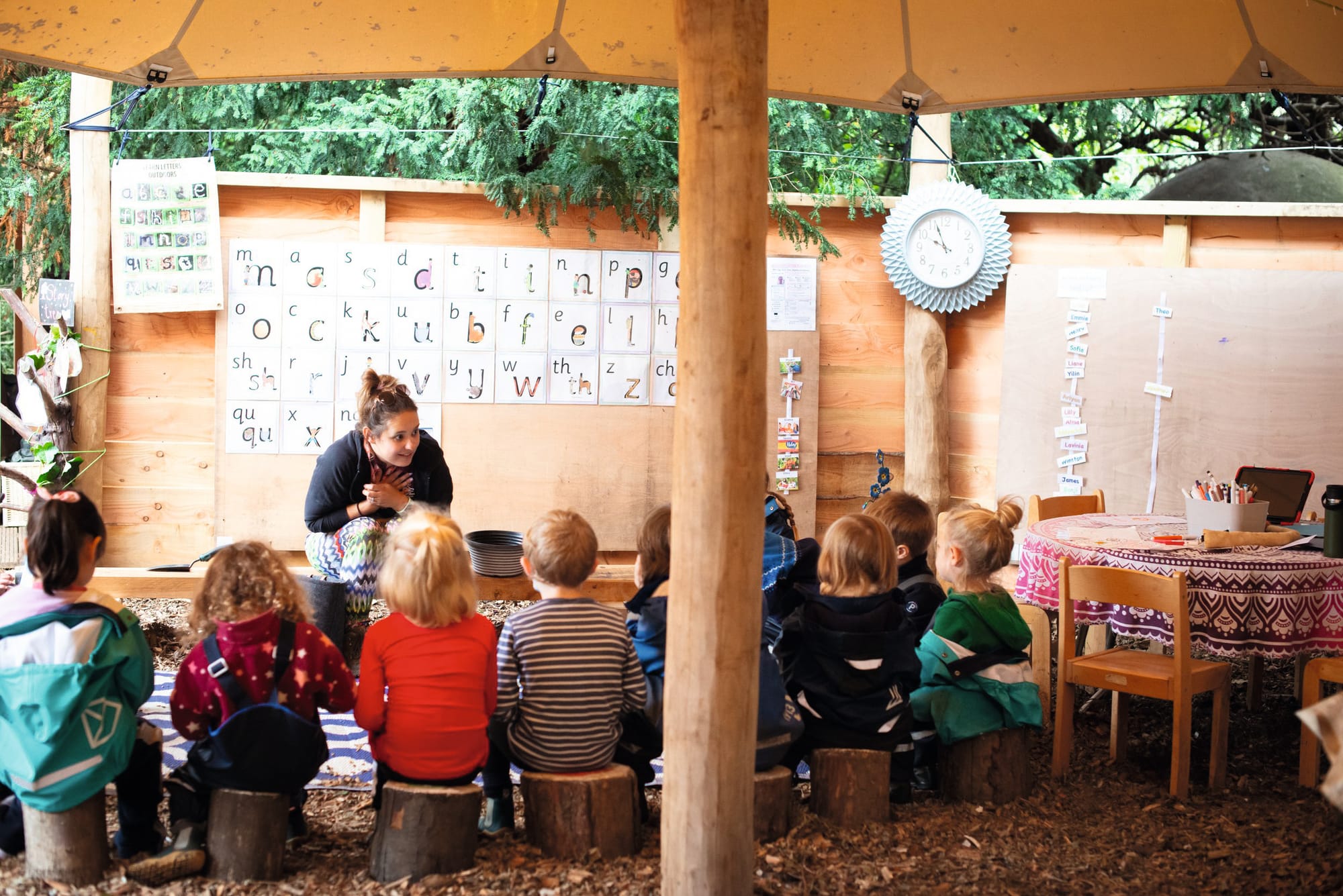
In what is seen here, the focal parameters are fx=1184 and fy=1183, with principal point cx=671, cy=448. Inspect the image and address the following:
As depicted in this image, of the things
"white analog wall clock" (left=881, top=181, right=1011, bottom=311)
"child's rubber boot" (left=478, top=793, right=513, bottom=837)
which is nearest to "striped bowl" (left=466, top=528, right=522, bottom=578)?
"child's rubber boot" (left=478, top=793, right=513, bottom=837)

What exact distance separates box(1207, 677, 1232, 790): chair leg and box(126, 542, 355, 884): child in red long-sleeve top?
2882 millimetres

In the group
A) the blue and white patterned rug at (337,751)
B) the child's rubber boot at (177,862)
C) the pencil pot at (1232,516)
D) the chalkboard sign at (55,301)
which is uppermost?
the chalkboard sign at (55,301)

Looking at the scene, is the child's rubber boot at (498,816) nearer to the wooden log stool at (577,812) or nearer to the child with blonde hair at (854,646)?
the wooden log stool at (577,812)

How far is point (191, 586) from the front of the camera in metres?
5.14

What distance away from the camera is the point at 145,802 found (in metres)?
3.07

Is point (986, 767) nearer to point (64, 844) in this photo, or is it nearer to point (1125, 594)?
point (1125, 594)

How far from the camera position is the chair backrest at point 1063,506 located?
517cm

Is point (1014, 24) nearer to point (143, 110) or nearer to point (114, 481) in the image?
point (114, 481)

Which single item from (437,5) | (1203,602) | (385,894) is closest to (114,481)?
(437,5)

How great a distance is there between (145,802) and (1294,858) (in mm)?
3158

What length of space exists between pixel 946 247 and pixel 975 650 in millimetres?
3355

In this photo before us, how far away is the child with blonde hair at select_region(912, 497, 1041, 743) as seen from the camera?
12.1 ft

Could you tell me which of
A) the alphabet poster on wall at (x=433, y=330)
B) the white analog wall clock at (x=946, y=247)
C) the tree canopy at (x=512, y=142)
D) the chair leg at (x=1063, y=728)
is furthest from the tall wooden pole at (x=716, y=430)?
the white analog wall clock at (x=946, y=247)

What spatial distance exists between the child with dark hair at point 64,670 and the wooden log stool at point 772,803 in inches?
63.9
